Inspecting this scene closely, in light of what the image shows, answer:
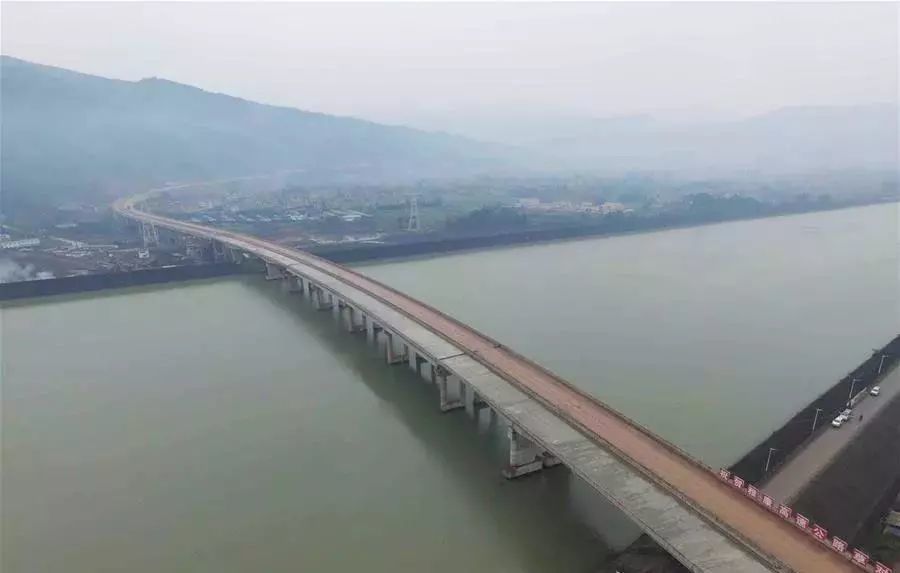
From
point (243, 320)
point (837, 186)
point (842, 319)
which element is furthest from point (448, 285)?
point (837, 186)

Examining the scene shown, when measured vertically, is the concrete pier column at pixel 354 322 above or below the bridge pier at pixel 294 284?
below

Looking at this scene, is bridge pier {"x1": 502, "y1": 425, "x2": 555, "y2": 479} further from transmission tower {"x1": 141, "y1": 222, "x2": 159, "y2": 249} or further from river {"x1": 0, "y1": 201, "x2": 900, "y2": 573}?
transmission tower {"x1": 141, "y1": 222, "x2": 159, "y2": 249}

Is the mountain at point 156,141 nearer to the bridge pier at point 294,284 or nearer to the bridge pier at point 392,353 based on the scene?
the bridge pier at point 294,284

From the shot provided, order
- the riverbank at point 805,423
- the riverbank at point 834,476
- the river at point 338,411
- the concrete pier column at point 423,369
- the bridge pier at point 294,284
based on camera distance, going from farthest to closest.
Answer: the bridge pier at point 294,284, the concrete pier column at point 423,369, the riverbank at point 805,423, the river at point 338,411, the riverbank at point 834,476

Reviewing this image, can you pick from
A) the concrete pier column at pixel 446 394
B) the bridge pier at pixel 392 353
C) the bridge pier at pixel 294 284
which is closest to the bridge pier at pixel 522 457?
the concrete pier column at pixel 446 394

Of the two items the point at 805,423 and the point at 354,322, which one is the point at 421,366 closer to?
the point at 354,322

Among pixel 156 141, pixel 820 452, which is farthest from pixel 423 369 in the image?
pixel 156 141
